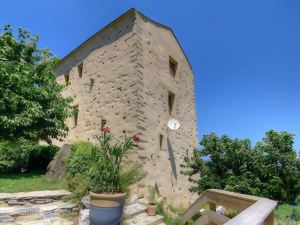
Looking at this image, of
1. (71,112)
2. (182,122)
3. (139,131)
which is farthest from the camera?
(182,122)

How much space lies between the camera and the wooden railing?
4.61 feet

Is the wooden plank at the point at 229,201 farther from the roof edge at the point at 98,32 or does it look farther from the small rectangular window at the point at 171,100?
the roof edge at the point at 98,32

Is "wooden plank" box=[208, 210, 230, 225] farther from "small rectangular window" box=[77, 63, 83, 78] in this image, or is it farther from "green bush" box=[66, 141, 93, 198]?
"small rectangular window" box=[77, 63, 83, 78]

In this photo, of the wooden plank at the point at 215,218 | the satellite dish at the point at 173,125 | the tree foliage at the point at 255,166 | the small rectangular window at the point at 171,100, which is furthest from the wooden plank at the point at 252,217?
the small rectangular window at the point at 171,100

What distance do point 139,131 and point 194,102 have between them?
6369 mm

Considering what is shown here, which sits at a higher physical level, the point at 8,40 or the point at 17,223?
the point at 8,40

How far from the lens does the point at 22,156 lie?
32.1 feet

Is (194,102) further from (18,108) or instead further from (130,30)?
(18,108)

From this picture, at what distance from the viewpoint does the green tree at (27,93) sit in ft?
26.7

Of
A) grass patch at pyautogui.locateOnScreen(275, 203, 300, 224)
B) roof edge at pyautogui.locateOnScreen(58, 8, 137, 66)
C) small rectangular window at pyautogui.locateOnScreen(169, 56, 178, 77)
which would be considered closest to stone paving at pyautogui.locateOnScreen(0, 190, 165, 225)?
grass patch at pyautogui.locateOnScreen(275, 203, 300, 224)

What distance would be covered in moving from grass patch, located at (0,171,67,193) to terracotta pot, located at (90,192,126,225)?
338cm

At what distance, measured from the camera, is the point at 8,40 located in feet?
30.8

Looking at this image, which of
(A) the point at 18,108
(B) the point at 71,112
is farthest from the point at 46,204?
(B) the point at 71,112

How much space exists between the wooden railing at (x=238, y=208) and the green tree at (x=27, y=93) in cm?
694
